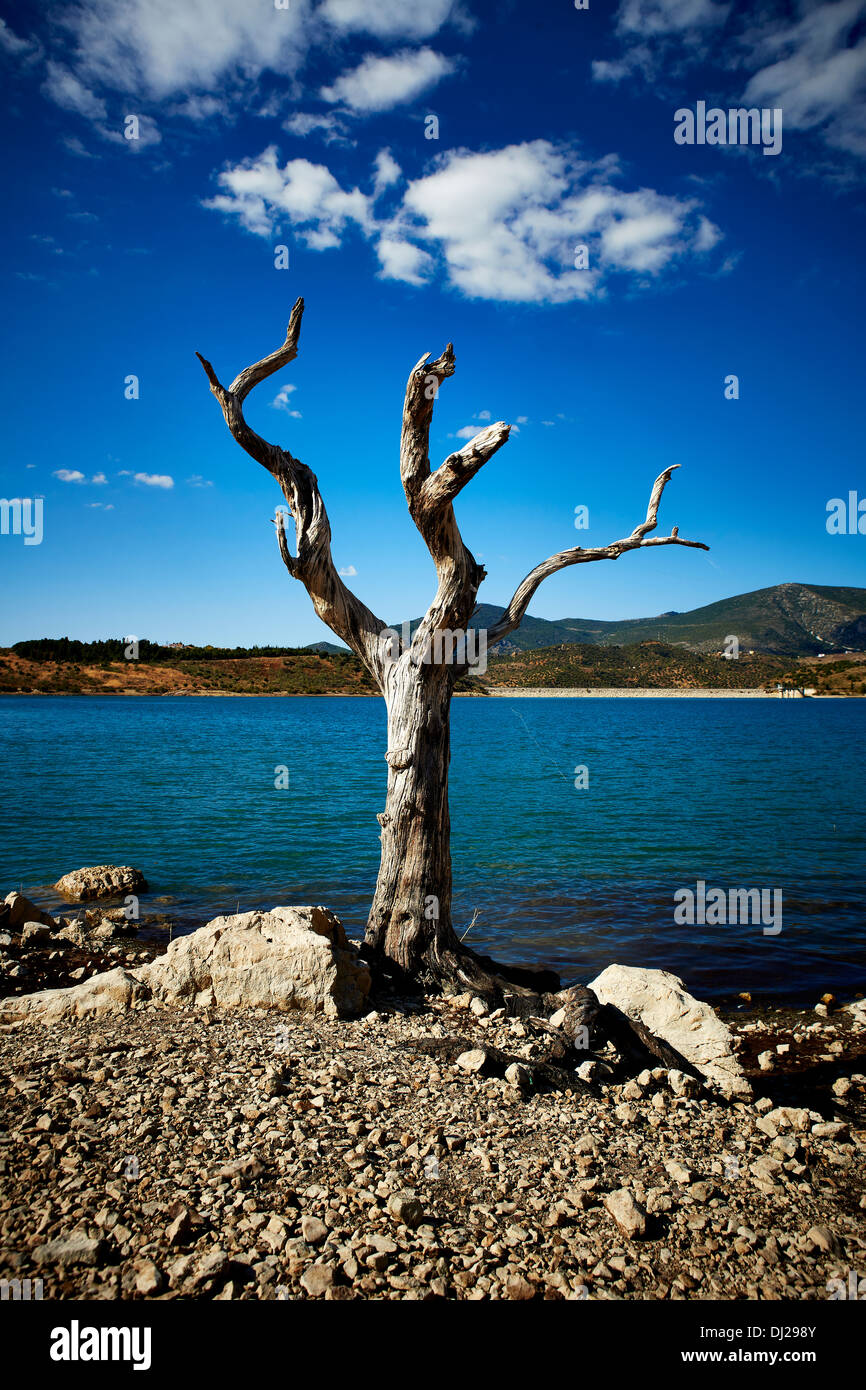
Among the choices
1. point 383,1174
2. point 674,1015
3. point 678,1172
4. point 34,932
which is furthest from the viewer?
point 34,932

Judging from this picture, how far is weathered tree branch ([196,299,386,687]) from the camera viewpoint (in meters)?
7.29

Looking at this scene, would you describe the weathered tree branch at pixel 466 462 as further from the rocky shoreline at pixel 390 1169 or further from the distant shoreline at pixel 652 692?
the distant shoreline at pixel 652 692

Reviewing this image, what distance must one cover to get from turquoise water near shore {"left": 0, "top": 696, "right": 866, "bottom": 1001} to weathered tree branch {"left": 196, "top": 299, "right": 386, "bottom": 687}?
6.23 metres

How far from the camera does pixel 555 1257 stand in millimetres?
3902

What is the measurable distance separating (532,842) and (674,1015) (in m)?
12.9

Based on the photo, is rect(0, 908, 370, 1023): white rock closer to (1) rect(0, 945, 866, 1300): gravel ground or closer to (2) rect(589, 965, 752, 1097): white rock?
(1) rect(0, 945, 866, 1300): gravel ground

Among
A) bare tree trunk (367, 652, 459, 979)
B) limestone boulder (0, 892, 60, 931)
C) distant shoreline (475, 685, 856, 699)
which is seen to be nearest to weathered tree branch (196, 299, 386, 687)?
bare tree trunk (367, 652, 459, 979)

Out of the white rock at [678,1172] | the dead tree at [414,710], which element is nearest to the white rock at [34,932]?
the dead tree at [414,710]

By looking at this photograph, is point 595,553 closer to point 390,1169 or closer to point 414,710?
point 414,710

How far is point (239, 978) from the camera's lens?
6.93 metres

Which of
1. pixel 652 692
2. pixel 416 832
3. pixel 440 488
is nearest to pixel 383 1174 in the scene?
pixel 416 832
